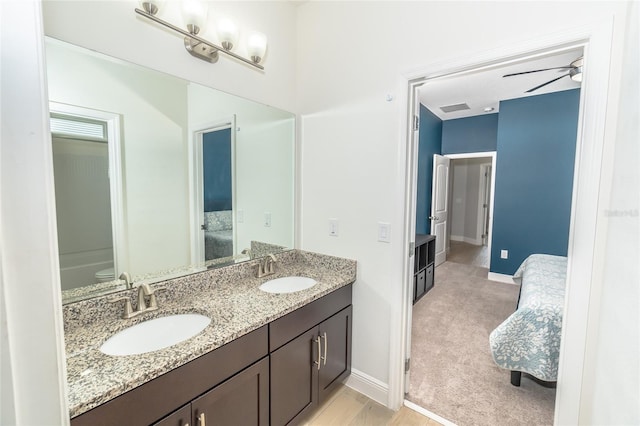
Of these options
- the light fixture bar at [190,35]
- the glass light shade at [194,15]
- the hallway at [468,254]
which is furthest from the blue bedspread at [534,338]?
the hallway at [468,254]

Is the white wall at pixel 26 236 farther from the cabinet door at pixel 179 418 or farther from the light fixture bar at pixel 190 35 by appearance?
the light fixture bar at pixel 190 35

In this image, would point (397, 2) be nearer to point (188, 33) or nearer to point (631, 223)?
point (188, 33)

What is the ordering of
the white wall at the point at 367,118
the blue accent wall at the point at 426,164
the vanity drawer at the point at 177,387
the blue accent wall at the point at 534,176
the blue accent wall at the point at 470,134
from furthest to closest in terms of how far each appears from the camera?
1. the blue accent wall at the point at 470,134
2. the blue accent wall at the point at 426,164
3. the blue accent wall at the point at 534,176
4. the white wall at the point at 367,118
5. the vanity drawer at the point at 177,387

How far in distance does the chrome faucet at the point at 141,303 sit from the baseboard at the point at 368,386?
1.41 metres

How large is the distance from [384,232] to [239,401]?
117cm

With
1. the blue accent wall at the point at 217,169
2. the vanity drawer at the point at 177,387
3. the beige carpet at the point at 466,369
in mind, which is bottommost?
the beige carpet at the point at 466,369

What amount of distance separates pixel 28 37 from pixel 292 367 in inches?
61.0

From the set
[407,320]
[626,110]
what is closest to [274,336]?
[407,320]

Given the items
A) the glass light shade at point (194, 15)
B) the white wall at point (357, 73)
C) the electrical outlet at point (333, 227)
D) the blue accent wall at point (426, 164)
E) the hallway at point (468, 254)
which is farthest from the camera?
the hallway at point (468, 254)

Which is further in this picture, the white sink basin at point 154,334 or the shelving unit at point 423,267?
the shelving unit at point 423,267

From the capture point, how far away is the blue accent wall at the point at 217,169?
170 centimetres

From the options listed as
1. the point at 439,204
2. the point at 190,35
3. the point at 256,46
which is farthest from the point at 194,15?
the point at 439,204

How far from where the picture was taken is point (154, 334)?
124cm

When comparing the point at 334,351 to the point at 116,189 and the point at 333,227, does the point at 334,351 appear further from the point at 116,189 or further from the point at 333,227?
the point at 116,189
